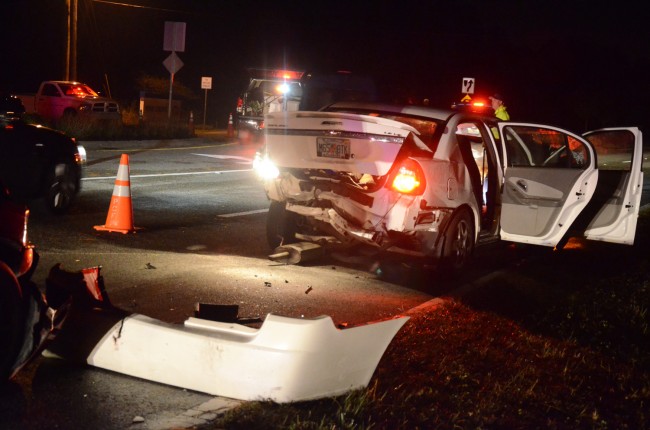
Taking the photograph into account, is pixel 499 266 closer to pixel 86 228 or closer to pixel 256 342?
pixel 86 228

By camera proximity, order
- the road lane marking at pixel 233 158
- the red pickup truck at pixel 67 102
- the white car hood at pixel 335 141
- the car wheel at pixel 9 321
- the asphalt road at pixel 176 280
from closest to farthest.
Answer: the car wheel at pixel 9 321 < the asphalt road at pixel 176 280 < the white car hood at pixel 335 141 < the road lane marking at pixel 233 158 < the red pickup truck at pixel 67 102

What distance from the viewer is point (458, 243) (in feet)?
29.3

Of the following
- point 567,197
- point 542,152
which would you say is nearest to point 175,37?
point 542,152

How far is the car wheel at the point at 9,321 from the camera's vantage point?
4789 mm

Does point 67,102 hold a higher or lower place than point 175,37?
lower

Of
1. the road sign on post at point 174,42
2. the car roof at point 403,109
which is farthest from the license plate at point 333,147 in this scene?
the road sign on post at point 174,42

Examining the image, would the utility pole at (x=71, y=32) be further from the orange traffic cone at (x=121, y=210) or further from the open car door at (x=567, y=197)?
the open car door at (x=567, y=197)

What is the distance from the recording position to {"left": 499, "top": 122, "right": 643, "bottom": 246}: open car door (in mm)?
9609

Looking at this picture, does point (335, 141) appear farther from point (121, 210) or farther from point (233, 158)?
point (233, 158)

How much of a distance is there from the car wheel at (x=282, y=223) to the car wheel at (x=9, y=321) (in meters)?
4.82

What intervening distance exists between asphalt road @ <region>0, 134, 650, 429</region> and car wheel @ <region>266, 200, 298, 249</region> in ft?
0.96

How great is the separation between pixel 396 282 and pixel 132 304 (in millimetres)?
2798

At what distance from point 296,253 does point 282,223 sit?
56cm

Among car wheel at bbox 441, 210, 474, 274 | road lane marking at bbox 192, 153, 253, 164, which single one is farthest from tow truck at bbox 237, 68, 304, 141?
car wheel at bbox 441, 210, 474, 274
